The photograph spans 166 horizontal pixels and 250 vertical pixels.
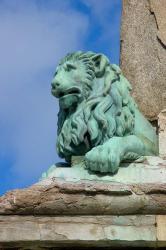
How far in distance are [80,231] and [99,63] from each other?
1136 mm

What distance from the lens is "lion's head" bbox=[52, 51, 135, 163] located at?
5.67 metres

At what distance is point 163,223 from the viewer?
5.21 metres

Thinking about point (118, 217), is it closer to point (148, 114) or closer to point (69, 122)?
point (69, 122)

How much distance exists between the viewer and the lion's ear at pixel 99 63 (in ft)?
19.1

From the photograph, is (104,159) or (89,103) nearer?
(104,159)

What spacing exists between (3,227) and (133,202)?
70 cm

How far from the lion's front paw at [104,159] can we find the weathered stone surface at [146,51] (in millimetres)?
924

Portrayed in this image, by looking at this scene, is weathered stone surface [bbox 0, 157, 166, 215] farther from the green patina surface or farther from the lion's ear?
the lion's ear

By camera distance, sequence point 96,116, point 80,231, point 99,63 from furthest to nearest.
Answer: point 99,63 → point 96,116 → point 80,231

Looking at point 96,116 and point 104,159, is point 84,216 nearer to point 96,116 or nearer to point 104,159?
point 104,159

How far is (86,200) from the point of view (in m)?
5.22

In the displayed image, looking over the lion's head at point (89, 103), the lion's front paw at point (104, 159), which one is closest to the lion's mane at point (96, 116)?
the lion's head at point (89, 103)

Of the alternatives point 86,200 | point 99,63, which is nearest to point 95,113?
point 99,63

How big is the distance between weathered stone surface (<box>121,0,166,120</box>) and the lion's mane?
1.98 ft
